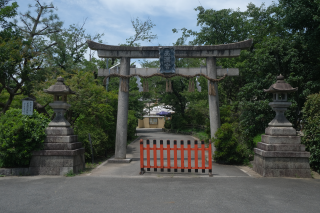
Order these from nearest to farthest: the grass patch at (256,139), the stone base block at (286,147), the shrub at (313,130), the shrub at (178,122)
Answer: the stone base block at (286,147) → the shrub at (313,130) → the grass patch at (256,139) → the shrub at (178,122)

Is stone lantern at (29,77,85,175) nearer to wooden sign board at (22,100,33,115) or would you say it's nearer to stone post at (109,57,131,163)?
wooden sign board at (22,100,33,115)

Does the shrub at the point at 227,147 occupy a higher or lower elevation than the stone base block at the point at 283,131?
lower

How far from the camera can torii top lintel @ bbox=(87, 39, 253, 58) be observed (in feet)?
35.0

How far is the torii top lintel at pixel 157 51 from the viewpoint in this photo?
10.7 metres

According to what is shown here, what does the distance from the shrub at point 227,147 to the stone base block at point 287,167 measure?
2359 mm

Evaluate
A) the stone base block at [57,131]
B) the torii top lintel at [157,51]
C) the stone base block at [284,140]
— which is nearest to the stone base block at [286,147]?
the stone base block at [284,140]

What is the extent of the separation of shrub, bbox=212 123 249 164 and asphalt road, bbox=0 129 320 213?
2.04 metres

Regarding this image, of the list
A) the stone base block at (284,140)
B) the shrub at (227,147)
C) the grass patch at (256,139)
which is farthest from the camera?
the grass patch at (256,139)

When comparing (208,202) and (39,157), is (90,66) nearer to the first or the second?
(39,157)

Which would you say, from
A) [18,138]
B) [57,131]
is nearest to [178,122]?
[57,131]

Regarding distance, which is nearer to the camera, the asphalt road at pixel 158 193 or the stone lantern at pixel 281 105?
the asphalt road at pixel 158 193

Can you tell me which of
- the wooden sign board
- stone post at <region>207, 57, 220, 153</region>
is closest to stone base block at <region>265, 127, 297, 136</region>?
stone post at <region>207, 57, 220, 153</region>

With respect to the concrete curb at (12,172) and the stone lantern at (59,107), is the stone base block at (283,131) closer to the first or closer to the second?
the stone lantern at (59,107)

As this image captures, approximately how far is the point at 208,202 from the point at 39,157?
18.4ft
